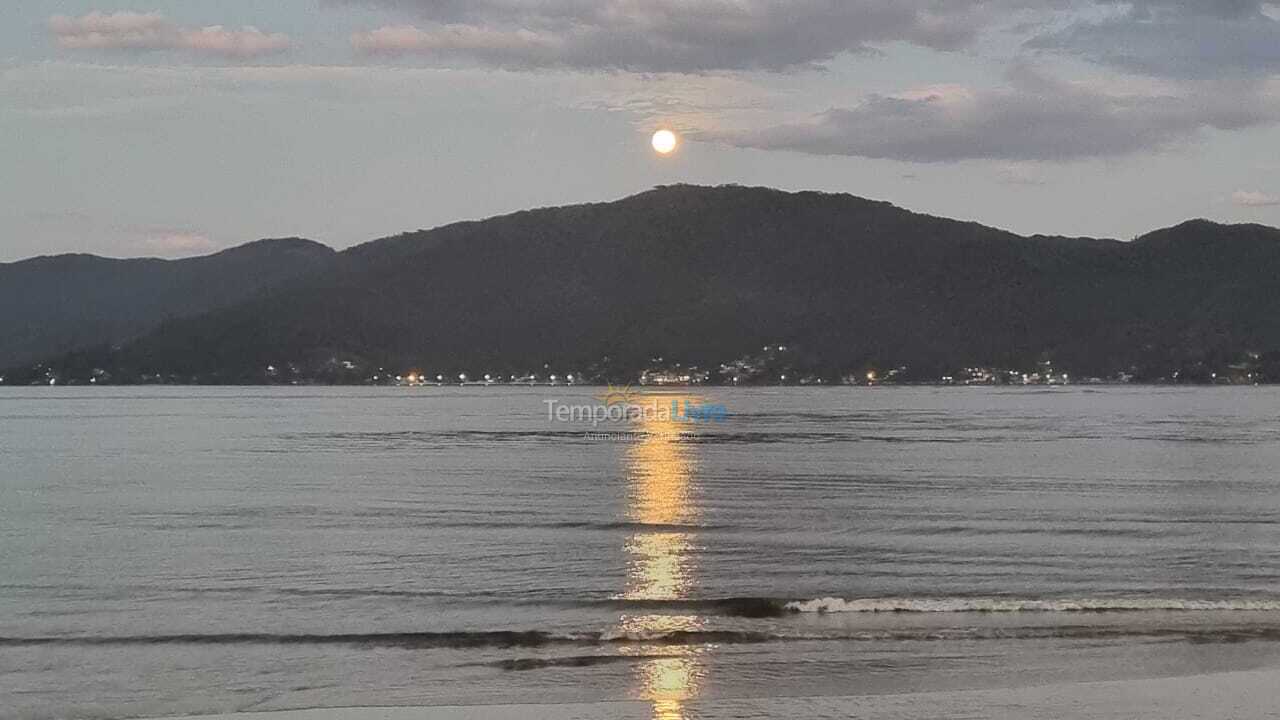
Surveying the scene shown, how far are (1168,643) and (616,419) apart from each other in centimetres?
10341

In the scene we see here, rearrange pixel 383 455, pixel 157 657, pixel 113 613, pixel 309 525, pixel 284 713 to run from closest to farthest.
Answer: pixel 284 713 → pixel 157 657 → pixel 113 613 → pixel 309 525 → pixel 383 455

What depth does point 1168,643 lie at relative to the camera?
64.6ft

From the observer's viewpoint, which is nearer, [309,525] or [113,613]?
[113,613]

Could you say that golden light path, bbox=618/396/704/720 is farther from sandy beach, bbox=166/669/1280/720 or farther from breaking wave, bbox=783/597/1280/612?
breaking wave, bbox=783/597/1280/612

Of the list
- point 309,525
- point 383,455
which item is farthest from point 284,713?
point 383,455

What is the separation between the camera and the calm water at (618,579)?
17.7 meters

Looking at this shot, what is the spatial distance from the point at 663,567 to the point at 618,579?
1.96m

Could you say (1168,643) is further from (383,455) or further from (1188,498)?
(383,455)
